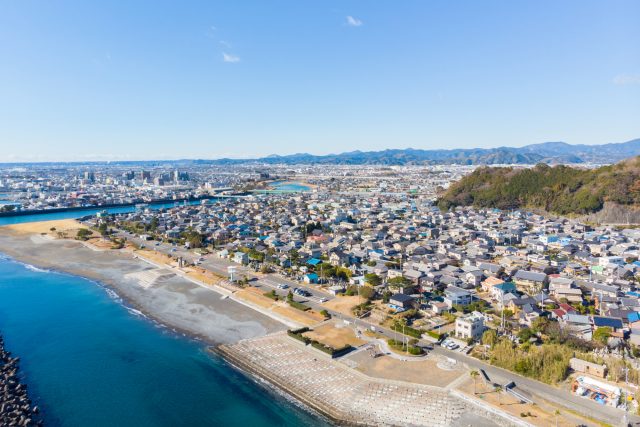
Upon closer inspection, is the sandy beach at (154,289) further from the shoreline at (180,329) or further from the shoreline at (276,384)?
the shoreline at (276,384)

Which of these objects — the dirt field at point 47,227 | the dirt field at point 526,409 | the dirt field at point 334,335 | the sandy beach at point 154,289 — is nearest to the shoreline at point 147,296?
the sandy beach at point 154,289

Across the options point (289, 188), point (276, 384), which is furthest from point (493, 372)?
point (289, 188)

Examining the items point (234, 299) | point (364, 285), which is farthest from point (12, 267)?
point (364, 285)

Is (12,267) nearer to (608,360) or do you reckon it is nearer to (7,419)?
(7,419)

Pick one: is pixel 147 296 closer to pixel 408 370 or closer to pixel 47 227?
pixel 408 370

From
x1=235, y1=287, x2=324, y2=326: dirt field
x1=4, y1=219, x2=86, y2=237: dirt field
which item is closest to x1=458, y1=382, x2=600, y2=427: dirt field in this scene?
x1=235, y1=287, x2=324, y2=326: dirt field
